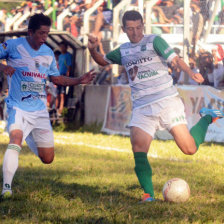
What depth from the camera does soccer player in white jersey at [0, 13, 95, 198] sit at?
7.51 m

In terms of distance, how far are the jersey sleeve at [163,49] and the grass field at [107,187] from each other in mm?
1603

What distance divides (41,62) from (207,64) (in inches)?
267

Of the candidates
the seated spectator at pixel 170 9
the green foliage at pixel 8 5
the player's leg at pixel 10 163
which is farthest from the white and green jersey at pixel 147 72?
the green foliage at pixel 8 5

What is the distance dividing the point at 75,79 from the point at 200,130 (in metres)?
1.70

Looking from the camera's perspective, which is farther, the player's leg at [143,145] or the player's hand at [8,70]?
the player's hand at [8,70]

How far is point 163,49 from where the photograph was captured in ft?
22.9

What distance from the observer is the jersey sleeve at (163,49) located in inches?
271

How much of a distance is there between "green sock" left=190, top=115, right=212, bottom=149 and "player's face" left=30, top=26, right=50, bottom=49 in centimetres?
215

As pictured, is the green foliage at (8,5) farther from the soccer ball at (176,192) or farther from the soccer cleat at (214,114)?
the soccer ball at (176,192)

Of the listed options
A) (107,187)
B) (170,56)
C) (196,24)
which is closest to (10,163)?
(107,187)

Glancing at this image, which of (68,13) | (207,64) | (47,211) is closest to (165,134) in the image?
(207,64)

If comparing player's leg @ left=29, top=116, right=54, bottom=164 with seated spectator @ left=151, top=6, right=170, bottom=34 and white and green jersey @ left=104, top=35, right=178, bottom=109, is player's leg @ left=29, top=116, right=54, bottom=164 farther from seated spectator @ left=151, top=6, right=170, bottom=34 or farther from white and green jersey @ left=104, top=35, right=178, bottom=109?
seated spectator @ left=151, top=6, right=170, bottom=34

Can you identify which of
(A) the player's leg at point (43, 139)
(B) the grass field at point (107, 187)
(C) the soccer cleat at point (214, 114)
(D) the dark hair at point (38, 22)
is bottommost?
(B) the grass field at point (107, 187)

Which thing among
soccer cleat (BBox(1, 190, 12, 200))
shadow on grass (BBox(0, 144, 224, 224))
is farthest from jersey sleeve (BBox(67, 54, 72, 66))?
soccer cleat (BBox(1, 190, 12, 200))
